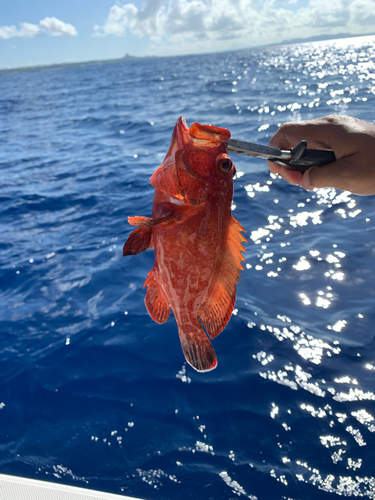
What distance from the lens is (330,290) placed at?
19.5 feet

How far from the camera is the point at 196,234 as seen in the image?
2.15 m

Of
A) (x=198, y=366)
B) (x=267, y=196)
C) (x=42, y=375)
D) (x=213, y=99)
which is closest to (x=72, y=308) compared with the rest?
(x=42, y=375)

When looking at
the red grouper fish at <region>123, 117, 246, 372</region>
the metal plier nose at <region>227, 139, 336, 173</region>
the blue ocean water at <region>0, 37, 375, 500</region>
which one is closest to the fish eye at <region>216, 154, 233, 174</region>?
the red grouper fish at <region>123, 117, 246, 372</region>

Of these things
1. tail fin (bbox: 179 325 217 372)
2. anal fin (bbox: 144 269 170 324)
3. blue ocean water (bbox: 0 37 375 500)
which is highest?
anal fin (bbox: 144 269 170 324)

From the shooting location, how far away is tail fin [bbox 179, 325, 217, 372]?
2.32 meters

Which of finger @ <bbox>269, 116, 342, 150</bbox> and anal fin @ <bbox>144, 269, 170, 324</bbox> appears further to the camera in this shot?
finger @ <bbox>269, 116, 342, 150</bbox>

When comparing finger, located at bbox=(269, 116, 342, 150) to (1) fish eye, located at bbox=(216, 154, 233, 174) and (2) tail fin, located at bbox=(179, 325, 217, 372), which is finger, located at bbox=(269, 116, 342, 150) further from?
(2) tail fin, located at bbox=(179, 325, 217, 372)

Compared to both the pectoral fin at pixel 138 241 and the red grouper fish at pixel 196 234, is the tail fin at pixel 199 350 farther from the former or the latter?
the pectoral fin at pixel 138 241

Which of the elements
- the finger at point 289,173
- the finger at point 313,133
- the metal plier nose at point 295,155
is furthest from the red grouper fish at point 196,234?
the finger at point 313,133

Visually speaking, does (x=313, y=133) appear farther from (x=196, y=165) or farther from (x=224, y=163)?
(x=196, y=165)

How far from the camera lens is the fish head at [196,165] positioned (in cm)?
209

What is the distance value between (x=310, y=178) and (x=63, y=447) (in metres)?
4.01

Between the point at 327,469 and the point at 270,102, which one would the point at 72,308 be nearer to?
Result: the point at 327,469

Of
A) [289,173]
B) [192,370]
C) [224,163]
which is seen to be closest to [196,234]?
[224,163]
